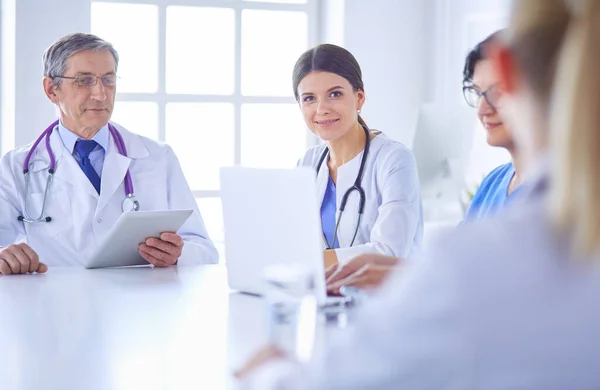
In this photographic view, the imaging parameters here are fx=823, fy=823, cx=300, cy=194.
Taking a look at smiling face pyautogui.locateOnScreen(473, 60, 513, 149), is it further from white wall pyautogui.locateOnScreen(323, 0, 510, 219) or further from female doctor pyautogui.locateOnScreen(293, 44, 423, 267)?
white wall pyautogui.locateOnScreen(323, 0, 510, 219)

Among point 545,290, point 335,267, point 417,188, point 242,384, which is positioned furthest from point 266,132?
point 545,290

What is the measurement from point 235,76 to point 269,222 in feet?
9.66

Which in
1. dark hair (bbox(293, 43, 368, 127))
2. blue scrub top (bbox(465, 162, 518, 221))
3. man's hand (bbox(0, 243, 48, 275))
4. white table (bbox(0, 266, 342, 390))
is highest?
dark hair (bbox(293, 43, 368, 127))

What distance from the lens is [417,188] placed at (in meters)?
2.86

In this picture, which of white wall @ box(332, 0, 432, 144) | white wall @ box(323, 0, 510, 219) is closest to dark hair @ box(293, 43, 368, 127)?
white wall @ box(323, 0, 510, 219)

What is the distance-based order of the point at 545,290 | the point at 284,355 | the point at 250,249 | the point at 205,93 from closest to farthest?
the point at 545,290, the point at 284,355, the point at 250,249, the point at 205,93

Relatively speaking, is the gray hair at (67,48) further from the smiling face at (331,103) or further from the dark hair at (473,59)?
the dark hair at (473,59)

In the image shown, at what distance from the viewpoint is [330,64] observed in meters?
2.98

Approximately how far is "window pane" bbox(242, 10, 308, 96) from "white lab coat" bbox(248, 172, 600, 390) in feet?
13.2

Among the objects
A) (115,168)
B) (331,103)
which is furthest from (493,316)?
(115,168)

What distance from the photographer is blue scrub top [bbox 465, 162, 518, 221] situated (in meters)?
2.29

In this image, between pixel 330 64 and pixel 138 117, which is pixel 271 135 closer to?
pixel 138 117

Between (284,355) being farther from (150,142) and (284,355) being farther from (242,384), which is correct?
(150,142)

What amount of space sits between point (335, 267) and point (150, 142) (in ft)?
4.77
